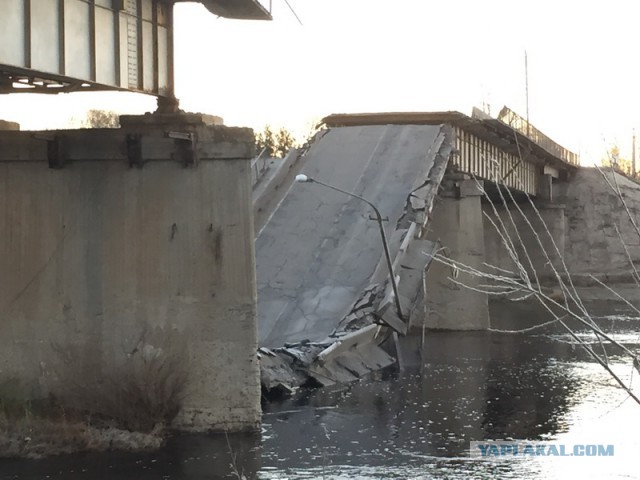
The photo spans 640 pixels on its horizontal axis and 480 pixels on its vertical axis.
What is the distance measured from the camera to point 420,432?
22203 millimetres

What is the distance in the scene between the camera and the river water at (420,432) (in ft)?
59.5

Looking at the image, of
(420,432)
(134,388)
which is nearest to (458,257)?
(420,432)

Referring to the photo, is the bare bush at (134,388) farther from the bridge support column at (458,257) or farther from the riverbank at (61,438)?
the bridge support column at (458,257)

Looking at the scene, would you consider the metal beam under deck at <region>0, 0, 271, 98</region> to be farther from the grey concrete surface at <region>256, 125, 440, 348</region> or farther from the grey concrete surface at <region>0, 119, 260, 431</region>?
the grey concrete surface at <region>256, 125, 440, 348</region>

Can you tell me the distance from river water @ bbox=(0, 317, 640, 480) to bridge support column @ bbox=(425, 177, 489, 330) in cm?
990

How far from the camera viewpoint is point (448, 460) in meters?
19.1

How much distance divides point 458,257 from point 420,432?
892 inches

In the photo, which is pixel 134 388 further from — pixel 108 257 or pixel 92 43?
pixel 92 43

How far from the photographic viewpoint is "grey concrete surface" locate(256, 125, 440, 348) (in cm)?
3444

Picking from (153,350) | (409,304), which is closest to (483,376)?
(409,304)

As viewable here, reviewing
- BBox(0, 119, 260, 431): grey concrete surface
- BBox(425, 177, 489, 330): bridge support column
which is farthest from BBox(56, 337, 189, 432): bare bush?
BBox(425, 177, 489, 330): bridge support column

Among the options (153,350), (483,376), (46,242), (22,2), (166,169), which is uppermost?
(22,2)

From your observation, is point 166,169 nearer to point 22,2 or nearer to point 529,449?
point 22,2

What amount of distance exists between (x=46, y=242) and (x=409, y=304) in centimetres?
1604
